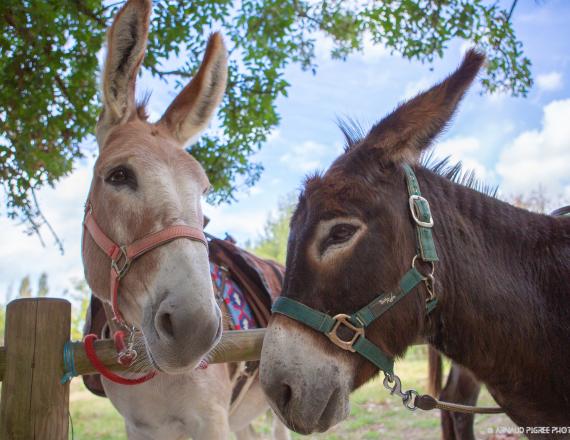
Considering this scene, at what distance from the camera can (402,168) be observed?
6.15 ft

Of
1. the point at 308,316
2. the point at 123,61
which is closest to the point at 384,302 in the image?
the point at 308,316

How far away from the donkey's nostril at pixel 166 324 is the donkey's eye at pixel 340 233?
62 centimetres

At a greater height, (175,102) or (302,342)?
(175,102)

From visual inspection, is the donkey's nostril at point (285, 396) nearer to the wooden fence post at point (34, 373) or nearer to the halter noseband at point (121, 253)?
the halter noseband at point (121, 253)

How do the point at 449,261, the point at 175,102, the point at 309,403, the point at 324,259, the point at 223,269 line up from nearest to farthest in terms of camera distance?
the point at 309,403 < the point at 324,259 < the point at 449,261 < the point at 175,102 < the point at 223,269

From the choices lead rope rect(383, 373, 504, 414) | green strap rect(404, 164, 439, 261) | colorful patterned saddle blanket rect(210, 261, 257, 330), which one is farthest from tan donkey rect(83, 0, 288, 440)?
green strap rect(404, 164, 439, 261)

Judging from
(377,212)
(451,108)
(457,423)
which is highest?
(451,108)

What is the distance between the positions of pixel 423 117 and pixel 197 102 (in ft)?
4.11

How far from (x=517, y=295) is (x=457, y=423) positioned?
7.99 feet

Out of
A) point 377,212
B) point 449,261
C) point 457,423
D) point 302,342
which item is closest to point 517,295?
point 449,261

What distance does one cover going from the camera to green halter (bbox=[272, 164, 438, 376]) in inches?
63.5

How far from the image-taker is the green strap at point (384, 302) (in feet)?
5.37

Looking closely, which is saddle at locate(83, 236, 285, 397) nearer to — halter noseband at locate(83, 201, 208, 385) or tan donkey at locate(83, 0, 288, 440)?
tan donkey at locate(83, 0, 288, 440)

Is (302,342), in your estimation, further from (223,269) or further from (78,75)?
(78,75)
